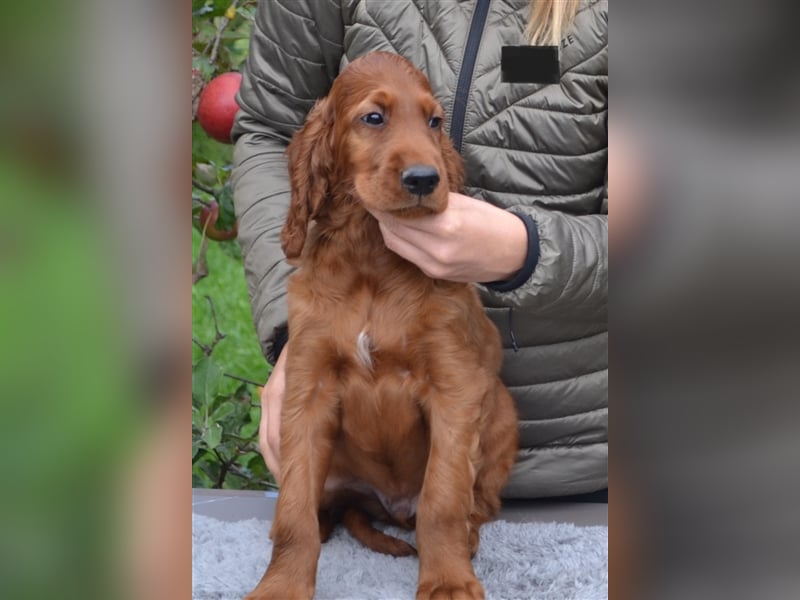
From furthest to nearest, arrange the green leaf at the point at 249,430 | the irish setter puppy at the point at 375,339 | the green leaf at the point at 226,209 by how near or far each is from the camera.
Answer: the green leaf at the point at 226,209 → the green leaf at the point at 249,430 → the irish setter puppy at the point at 375,339

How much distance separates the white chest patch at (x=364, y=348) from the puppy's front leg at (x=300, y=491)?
0.08m

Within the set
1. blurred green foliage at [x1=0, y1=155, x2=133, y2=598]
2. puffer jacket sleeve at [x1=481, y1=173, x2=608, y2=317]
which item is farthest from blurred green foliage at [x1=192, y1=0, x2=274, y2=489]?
blurred green foliage at [x1=0, y1=155, x2=133, y2=598]

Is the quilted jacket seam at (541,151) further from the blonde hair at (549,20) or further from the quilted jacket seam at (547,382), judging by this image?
the quilted jacket seam at (547,382)

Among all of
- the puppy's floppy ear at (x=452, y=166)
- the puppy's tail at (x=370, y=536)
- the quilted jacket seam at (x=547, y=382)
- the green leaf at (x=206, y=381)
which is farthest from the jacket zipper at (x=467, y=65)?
the puppy's tail at (x=370, y=536)

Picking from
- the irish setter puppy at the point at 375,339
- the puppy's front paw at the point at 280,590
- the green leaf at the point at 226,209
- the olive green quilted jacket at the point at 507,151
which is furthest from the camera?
the green leaf at the point at 226,209

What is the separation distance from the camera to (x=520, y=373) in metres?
1.71

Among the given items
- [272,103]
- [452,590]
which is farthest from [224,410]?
[272,103]

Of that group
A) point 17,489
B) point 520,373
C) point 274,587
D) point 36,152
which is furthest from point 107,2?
point 520,373

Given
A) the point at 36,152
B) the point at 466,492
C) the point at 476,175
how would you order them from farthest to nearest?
the point at 476,175 < the point at 466,492 < the point at 36,152

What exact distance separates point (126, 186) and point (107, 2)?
0.14 m

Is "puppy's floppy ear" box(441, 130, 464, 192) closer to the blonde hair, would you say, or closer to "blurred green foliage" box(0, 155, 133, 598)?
the blonde hair

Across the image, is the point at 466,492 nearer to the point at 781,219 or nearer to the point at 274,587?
the point at 274,587

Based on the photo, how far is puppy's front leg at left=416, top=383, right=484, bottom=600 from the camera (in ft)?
3.95

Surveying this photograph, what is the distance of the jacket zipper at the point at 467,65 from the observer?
5.03 ft
